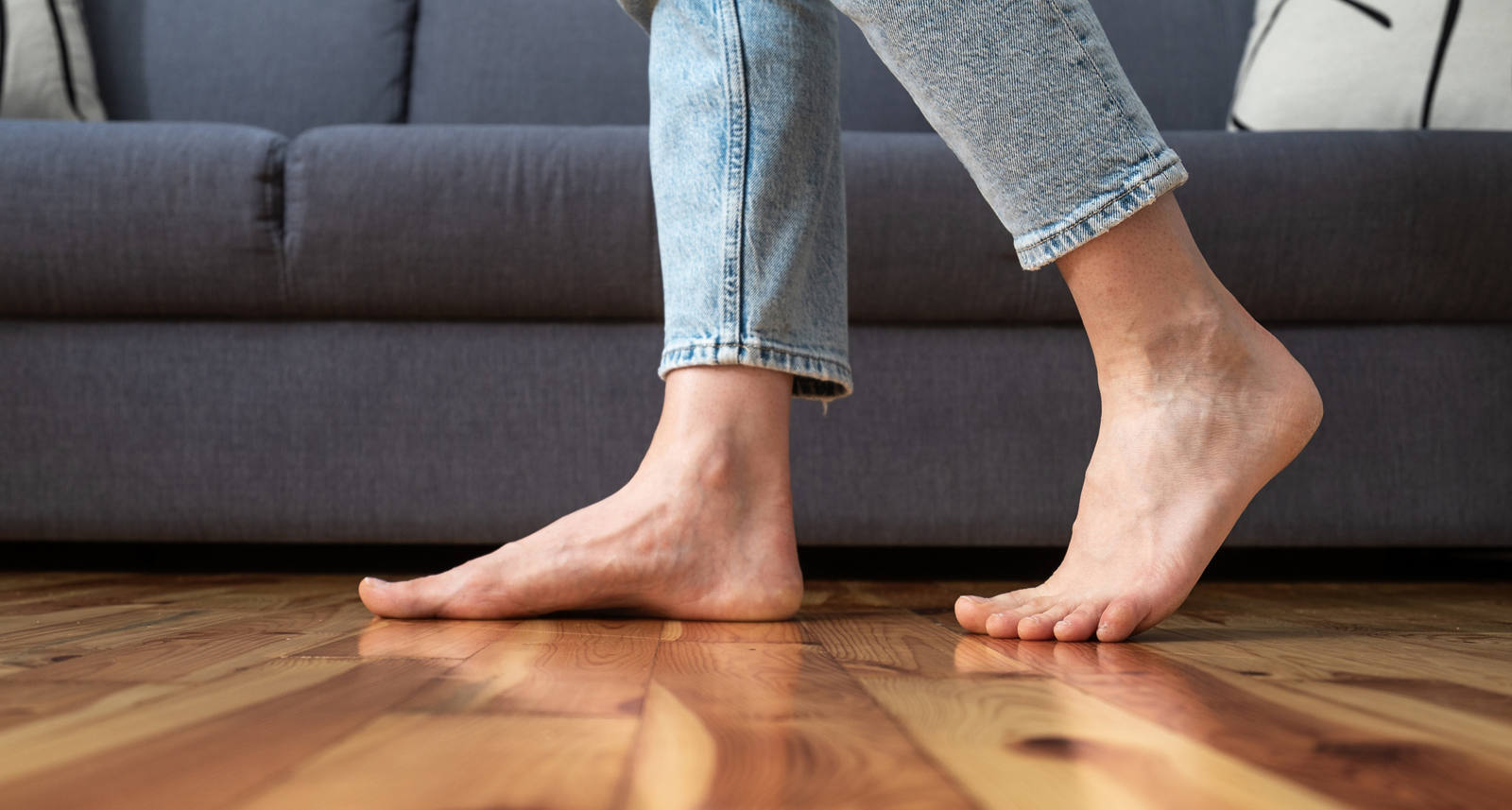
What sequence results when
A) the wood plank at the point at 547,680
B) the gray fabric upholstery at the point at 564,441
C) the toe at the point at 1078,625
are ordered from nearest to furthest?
the wood plank at the point at 547,680 → the toe at the point at 1078,625 → the gray fabric upholstery at the point at 564,441

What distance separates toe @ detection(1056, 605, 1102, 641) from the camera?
0.57 meters

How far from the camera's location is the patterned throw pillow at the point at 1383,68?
1.32 metres

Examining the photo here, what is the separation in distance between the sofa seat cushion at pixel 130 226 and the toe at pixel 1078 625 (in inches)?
33.9

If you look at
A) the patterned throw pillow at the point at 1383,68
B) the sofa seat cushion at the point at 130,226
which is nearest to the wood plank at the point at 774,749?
the sofa seat cushion at the point at 130,226

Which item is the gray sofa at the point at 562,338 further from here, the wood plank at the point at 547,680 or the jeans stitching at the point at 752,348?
the wood plank at the point at 547,680

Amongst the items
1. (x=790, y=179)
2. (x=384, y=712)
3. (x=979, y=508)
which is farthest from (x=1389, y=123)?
(x=384, y=712)

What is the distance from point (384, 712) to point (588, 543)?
312 millimetres

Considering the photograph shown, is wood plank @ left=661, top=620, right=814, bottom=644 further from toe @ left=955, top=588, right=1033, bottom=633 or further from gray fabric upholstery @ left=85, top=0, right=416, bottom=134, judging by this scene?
gray fabric upholstery @ left=85, top=0, right=416, bottom=134

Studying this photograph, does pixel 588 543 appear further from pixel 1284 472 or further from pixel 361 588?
pixel 1284 472

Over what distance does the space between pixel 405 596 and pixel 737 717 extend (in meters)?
0.37

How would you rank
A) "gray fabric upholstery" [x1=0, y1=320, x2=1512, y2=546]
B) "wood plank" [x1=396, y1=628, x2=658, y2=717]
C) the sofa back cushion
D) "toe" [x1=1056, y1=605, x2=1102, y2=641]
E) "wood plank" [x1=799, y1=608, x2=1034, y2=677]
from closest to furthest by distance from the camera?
"wood plank" [x1=396, y1=628, x2=658, y2=717]
"wood plank" [x1=799, y1=608, x2=1034, y2=677]
"toe" [x1=1056, y1=605, x2=1102, y2=641]
"gray fabric upholstery" [x1=0, y1=320, x2=1512, y2=546]
the sofa back cushion

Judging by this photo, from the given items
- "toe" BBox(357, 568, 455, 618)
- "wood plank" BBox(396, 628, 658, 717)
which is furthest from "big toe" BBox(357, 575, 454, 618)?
"wood plank" BBox(396, 628, 658, 717)

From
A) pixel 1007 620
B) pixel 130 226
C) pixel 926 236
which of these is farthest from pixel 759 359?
pixel 130 226

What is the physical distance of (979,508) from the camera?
3.50 feet
